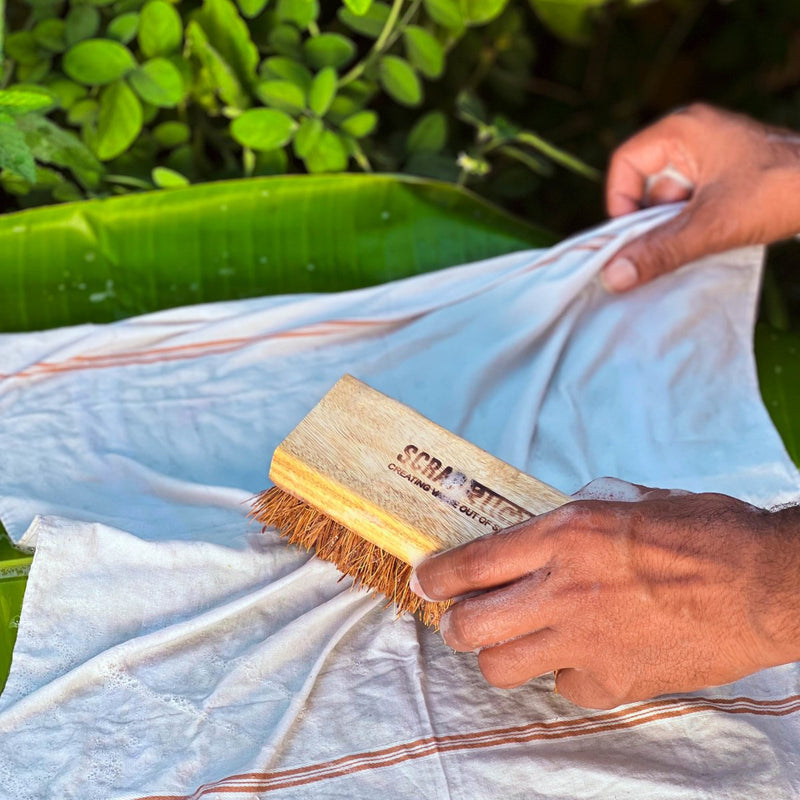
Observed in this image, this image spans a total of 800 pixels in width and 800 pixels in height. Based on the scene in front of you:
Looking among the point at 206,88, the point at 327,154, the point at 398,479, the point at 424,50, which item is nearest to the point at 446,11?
the point at 424,50

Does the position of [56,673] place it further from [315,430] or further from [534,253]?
[534,253]


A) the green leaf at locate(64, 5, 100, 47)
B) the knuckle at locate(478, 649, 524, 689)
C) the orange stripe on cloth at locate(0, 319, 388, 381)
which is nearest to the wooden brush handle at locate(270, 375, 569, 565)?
the knuckle at locate(478, 649, 524, 689)

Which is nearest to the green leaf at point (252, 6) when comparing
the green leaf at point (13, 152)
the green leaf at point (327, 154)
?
the green leaf at point (327, 154)

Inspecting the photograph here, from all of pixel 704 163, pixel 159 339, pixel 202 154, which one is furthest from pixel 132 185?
pixel 704 163

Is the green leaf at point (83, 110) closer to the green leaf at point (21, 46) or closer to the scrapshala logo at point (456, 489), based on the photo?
the green leaf at point (21, 46)

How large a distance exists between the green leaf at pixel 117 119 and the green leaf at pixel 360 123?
0.36m

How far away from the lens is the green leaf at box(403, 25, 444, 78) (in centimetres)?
171

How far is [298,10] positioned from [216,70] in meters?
0.18

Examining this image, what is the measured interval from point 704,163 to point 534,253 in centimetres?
31

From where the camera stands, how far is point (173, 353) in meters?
1.46

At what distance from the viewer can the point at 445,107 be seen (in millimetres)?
2361

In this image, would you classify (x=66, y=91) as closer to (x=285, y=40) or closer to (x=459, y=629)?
(x=285, y=40)

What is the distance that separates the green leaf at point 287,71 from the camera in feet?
5.39

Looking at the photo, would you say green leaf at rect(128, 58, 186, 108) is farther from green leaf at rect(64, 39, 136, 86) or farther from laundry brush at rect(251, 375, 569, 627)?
laundry brush at rect(251, 375, 569, 627)
